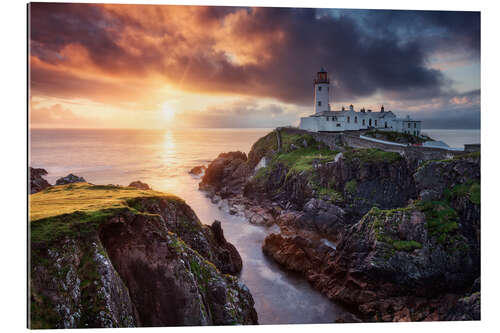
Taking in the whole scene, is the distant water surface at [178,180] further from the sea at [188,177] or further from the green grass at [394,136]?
the green grass at [394,136]

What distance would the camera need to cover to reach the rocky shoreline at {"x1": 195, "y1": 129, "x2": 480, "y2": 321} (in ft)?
35.5

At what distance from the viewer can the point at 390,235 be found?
1272 cm

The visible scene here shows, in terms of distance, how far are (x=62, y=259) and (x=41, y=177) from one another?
8.35m

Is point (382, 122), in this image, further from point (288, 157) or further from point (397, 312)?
point (397, 312)

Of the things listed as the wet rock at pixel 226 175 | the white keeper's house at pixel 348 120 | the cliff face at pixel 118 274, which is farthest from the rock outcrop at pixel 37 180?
the white keeper's house at pixel 348 120

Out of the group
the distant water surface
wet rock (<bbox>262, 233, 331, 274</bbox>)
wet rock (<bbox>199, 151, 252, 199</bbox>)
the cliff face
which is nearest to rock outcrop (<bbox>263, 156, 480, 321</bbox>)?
wet rock (<bbox>262, 233, 331, 274</bbox>)

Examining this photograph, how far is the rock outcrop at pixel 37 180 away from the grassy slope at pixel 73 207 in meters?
0.84

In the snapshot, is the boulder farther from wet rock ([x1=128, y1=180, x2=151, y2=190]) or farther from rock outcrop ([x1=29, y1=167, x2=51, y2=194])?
rock outcrop ([x1=29, y1=167, x2=51, y2=194])

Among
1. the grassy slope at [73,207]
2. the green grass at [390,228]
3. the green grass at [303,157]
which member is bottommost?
the green grass at [390,228]

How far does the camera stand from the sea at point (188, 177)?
1130 centimetres

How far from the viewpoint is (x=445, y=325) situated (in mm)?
8297

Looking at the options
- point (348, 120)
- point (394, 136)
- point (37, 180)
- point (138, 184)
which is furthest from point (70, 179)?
point (348, 120)

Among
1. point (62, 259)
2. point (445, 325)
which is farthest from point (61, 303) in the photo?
point (445, 325)

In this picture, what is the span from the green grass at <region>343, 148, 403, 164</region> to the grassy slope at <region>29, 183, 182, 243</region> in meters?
14.9
